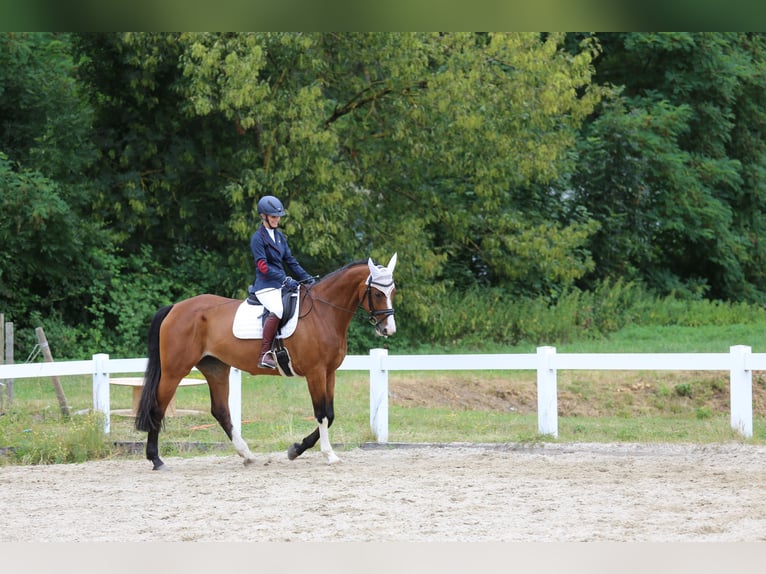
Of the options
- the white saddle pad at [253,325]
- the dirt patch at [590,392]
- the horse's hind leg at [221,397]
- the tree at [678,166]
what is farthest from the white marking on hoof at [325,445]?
the tree at [678,166]

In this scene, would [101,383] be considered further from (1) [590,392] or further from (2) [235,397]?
(1) [590,392]

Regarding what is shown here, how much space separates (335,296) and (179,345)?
165cm

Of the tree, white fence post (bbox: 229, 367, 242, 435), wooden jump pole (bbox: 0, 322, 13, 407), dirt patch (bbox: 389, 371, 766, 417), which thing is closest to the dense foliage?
dirt patch (bbox: 389, 371, 766, 417)

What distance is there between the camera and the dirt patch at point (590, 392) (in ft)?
53.0

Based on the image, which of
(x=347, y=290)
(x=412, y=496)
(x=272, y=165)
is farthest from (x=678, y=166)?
(x=412, y=496)

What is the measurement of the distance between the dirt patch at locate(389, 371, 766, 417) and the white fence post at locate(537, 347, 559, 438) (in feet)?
15.4

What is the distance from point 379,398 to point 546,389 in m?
1.86

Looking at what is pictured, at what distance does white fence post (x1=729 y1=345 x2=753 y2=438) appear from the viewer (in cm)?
1052

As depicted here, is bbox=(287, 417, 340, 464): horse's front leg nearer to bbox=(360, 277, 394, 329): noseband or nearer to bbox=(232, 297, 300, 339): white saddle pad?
bbox=(232, 297, 300, 339): white saddle pad

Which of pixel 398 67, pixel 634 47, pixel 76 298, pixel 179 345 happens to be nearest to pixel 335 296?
pixel 179 345

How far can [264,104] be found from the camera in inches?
741

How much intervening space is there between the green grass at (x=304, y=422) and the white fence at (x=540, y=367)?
0.28 meters

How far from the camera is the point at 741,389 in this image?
10.6 meters

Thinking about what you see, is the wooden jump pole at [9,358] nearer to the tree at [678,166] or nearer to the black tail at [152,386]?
the black tail at [152,386]
